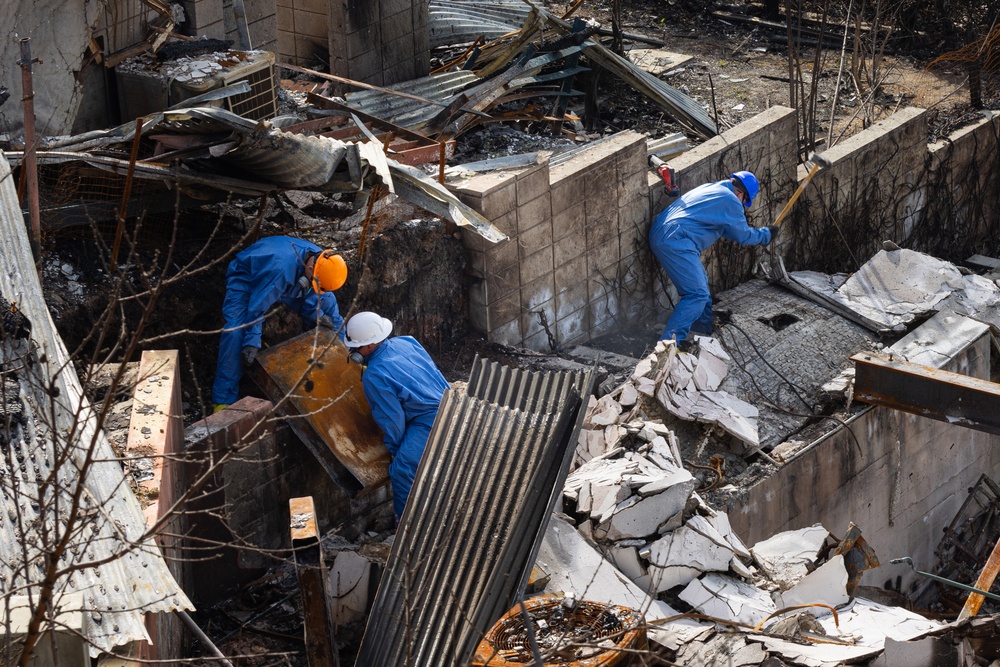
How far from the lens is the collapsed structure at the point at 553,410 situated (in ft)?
19.7

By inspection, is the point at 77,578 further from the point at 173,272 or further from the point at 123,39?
the point at 123,39

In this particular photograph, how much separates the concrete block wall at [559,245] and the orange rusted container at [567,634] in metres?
3.72

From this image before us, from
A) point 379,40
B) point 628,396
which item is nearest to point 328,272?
point 628,396

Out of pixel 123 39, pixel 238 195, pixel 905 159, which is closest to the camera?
pixel 238 195

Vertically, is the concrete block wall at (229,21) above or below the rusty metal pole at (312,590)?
above

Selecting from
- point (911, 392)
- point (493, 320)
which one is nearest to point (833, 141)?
point (911, 392)

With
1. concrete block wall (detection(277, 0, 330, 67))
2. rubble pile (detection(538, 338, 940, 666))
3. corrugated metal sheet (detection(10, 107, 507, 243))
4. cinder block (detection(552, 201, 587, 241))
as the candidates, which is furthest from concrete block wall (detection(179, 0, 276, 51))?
rubble pile (detection(538, 338, 940, 666))

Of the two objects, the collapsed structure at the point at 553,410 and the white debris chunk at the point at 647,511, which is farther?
the white debris chunk at the point at 647,511

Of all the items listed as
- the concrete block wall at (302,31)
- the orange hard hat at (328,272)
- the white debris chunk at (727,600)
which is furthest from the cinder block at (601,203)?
the concrete block wall at (302,31)

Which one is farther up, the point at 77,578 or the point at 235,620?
the point at 77,578

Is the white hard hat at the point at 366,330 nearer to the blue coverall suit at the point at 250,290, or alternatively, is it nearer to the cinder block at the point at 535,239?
the blue coverall suit at the point at 250,290

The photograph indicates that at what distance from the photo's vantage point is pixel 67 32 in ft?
28.5

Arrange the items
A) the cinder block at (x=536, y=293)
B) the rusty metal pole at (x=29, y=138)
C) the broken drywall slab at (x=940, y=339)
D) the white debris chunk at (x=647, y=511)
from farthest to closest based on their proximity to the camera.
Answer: the broken drywall slab at (x=940, y=339)
the cinder block at (x=536, y=293)
the white debris chunk at (x=647, y=511)
the rusty metal pole at (x=29, y=138)

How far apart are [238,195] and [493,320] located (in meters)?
2.29
